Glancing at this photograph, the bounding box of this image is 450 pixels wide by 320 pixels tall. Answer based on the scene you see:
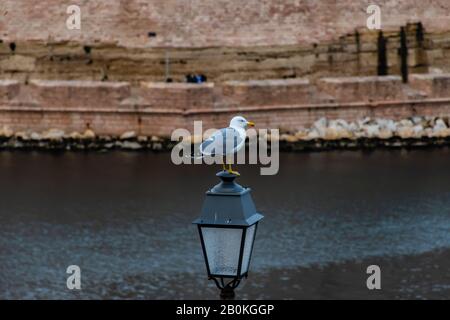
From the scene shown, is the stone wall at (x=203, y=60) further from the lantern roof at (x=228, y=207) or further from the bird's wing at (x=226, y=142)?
the lantern roof at (x=228, y=207)

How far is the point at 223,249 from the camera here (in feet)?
25.7

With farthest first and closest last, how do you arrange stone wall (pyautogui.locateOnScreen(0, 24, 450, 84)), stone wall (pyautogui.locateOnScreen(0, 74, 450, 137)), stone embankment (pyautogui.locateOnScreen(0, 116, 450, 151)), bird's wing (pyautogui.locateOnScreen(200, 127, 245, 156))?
stone wall (pyautogui.locateOnScreen(0, 24, 450, 84))
stone wall (pyautogui.locateOnScreen(0, 74, 450, 137))
stone embankment (pyautogui.locateOnScreen(0, 116, 450, 151))
bird's wing (pyautogui.locateOnScreen(200, 127, 245, 156))

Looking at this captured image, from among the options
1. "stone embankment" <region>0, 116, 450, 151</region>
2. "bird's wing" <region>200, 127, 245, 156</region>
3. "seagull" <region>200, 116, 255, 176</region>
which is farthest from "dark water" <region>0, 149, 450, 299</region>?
"bird's wing" <region>200, 127, 245, 156</region>

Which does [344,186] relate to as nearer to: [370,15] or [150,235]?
[150,235]

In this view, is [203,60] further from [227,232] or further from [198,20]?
[227,232]

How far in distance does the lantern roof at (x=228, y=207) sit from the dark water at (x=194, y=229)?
883cm

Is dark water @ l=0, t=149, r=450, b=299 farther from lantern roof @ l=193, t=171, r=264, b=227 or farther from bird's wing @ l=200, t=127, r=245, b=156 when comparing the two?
lantern roof @ l=193, t=171, r=264, b=227

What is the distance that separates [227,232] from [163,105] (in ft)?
65.8

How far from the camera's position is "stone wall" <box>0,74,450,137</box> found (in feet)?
91.2

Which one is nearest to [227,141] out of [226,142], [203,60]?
[226,142]

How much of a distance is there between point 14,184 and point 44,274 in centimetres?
601

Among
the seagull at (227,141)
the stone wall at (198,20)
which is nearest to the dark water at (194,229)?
the stone wall at (198,20)

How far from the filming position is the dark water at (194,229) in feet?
57.1

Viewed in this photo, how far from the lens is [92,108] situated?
28000 mm
